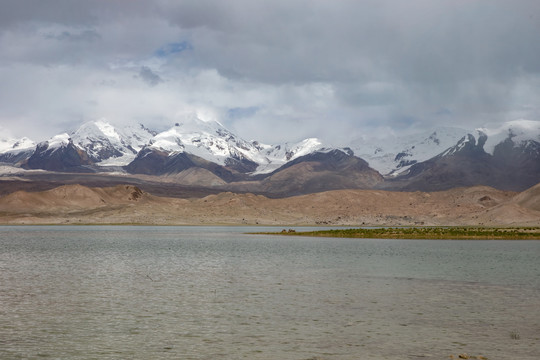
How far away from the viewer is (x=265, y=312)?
3206cm

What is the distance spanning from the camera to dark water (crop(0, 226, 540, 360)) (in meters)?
24.0

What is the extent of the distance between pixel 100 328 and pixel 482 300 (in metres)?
23.2

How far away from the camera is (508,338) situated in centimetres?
2603

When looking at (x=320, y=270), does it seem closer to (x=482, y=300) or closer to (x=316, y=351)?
(x=482, y=300)

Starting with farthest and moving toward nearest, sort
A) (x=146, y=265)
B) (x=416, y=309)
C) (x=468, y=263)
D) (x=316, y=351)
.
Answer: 1. (x=468, y=263)
2. (x=146, y=265)
3. (x=416, y=309)
4. (x=316, y=351)

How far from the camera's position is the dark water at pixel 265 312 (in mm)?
24031

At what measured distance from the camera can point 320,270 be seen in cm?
5562

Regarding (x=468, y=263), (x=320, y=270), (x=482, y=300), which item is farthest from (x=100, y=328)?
(x=468, y=263)

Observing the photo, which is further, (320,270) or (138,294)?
(320,270)

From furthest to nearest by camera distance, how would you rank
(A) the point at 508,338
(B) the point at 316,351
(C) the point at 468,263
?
(C) the point at 468,263 < (A) the point at 508,338 < (B) the point at 316,351

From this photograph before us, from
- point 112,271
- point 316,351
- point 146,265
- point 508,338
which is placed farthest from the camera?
point 146,265

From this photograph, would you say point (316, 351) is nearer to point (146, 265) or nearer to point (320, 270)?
point (320, 270)

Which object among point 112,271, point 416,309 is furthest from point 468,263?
point 112,271

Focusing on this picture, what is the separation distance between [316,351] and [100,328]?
35.0 ft
